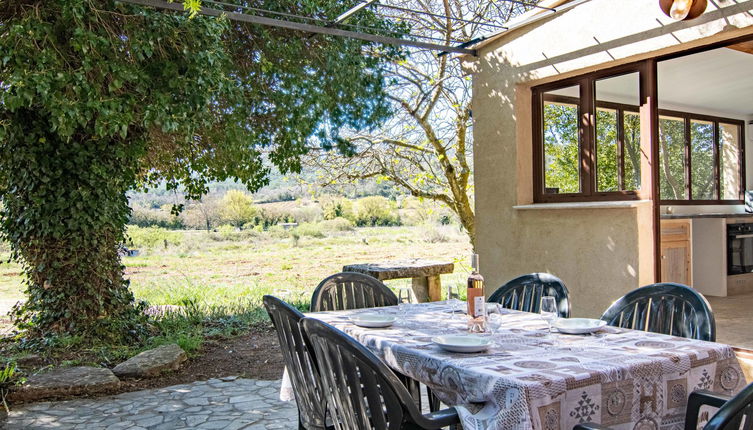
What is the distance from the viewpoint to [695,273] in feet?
23.5

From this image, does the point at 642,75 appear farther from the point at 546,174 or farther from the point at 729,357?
the point at 729,357

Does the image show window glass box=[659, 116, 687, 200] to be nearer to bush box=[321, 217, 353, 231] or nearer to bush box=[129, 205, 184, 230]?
bush box=[321, 217, 353, 231]

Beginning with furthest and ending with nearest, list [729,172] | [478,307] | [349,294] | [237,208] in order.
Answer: [237,208], [729,172], [349,294], [478,307]

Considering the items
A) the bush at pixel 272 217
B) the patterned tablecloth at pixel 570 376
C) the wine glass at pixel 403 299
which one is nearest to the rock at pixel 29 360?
the wine glass at pixel 403 299

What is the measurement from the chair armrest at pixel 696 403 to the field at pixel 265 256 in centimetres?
816

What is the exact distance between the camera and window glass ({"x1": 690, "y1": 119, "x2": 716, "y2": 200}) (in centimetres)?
803

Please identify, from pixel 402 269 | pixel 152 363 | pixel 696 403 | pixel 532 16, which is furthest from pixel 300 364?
pixel 402 269

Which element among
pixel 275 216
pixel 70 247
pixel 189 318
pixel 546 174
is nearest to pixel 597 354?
pixel 546 174

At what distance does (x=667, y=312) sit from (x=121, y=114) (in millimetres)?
4173

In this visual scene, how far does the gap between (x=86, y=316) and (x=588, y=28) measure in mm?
5342

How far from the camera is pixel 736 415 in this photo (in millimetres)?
1540

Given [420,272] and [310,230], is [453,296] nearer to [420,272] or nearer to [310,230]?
[420,272]

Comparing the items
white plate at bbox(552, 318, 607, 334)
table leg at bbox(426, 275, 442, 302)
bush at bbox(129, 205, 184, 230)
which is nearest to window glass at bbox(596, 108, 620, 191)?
table leg at bbox(426, 275, 442, 302)

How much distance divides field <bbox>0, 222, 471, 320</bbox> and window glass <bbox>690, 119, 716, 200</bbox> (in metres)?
4.56
